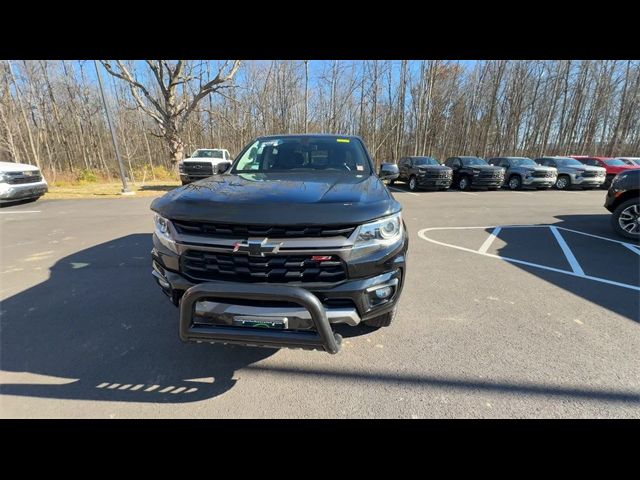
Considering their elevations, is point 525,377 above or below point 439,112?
below

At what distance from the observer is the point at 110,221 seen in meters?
7.90

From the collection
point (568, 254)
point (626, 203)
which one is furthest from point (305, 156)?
point (626, 203)

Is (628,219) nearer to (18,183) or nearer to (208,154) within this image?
(18,183)

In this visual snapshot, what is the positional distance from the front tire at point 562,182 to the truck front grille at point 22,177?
24166mm

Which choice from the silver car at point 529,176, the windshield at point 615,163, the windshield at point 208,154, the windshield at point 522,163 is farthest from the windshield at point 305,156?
the windshield at point 615,163

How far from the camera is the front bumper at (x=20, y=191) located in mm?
9211

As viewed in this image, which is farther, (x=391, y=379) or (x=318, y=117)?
(x=318, y=117)

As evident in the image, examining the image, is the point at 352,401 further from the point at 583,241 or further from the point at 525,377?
the point at 583,241

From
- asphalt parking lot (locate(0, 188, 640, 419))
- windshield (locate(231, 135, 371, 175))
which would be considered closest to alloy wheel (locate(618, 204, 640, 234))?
asphalt parking lot (locate(0, 188, 640, 419))

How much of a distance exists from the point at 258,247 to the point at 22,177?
484 inches

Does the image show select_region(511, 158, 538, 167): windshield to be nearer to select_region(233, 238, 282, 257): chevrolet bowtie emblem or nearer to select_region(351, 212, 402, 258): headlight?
select_region(351, 212, 402, 258): headlight

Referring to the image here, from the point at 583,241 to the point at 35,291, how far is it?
931 cm
